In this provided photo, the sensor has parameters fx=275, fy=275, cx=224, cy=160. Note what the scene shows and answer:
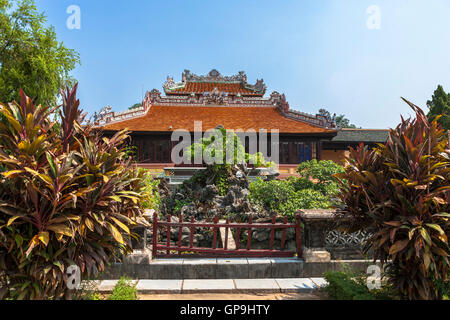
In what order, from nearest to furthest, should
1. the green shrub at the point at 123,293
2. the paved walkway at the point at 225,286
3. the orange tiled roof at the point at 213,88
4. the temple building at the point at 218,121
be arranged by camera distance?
the green shrub at the point at 123,293, the paved walkway at the point at 225,286, the temple building at the point at 218,121, the orange tiled roof at the point at 213,88

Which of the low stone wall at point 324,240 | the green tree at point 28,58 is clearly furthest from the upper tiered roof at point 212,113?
the low stone wall at point 324,240

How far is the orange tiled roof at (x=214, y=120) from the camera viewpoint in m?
19.7

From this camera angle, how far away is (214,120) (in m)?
21.5

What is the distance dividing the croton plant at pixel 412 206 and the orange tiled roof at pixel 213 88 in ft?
75.6

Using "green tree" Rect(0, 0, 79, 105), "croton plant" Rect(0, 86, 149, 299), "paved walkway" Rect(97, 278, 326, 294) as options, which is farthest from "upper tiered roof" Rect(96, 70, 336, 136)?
"croton plant" Rect(0, 86, 149, 299)

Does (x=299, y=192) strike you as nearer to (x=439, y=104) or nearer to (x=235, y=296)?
(x=235, y=296)

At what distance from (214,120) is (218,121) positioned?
36cm

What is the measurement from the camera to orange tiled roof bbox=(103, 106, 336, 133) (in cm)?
1966

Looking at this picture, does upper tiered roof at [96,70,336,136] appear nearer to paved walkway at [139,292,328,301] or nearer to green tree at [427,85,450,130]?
green tree at [427,85,450,130]

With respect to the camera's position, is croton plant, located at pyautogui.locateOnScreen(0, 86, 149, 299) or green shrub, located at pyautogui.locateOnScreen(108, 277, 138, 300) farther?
green shrub, located at pyautogui.locateOnScreen(108, 277, 138, 300)

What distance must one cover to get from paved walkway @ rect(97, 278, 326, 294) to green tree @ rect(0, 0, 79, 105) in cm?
1071

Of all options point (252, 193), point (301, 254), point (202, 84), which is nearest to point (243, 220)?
point (252, 193)

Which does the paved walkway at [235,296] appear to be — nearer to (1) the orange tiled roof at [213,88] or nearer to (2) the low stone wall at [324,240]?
(2) the low stone wall at [324,240]
